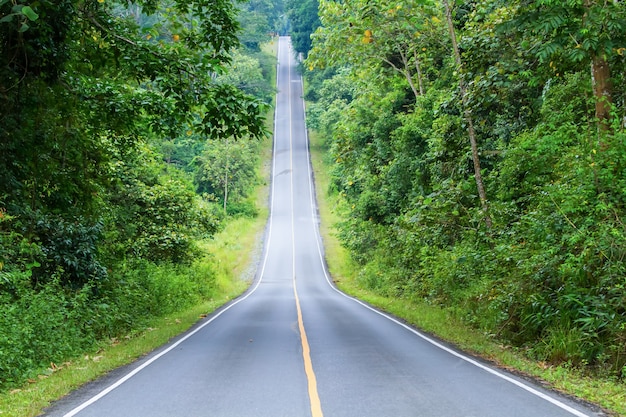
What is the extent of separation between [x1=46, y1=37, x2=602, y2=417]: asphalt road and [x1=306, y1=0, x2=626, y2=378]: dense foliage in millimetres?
1805

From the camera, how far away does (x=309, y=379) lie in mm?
8117

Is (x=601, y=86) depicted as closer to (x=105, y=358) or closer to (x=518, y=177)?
(x=518, y=177)

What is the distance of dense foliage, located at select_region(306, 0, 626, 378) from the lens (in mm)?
A: 9375

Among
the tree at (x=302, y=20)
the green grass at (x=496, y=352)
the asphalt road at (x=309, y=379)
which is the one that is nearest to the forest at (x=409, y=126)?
the green grass at (x=496, y=352)

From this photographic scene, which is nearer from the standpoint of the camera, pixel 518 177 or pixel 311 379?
pixel 311 379

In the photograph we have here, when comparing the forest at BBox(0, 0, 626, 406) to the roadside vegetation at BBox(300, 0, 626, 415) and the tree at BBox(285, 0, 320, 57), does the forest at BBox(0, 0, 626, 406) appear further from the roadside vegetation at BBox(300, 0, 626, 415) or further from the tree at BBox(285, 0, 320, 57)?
the tree at BBox(285, 0, 320, 57)

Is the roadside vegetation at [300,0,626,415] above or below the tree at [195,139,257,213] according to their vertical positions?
below

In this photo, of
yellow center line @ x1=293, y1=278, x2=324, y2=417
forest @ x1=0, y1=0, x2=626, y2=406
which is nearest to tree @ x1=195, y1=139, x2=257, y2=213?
forest @ x1=0, y1=0, x2=626, y2=406

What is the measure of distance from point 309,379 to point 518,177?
29.7 ft

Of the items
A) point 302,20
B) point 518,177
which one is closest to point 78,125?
point 518,177

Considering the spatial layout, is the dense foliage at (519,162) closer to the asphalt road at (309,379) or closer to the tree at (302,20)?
the asphalt road at (309,379)

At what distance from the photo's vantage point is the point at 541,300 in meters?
10.3

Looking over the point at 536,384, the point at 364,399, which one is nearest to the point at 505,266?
the point at 536,384

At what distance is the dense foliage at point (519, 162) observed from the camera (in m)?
9.38
